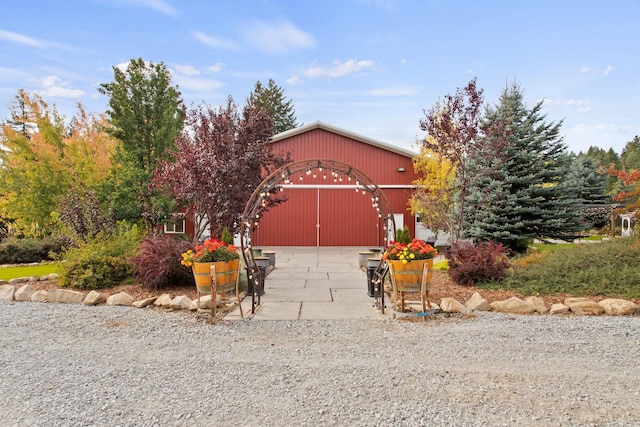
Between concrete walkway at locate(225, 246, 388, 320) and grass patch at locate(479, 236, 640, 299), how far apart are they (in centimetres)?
249

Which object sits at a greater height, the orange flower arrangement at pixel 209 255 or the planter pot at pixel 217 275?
the orange flower arrangement at pixel 209 255

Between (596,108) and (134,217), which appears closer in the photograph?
(596,108)

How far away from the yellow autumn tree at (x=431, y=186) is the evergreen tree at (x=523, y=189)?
3.50 ft

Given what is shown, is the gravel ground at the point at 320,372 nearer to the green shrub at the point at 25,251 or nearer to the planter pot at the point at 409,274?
the planter pot at the point at 409,274

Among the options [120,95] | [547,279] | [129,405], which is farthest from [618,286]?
[120,95]

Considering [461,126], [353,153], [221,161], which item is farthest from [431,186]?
[221,161]

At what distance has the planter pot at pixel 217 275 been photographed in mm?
5184

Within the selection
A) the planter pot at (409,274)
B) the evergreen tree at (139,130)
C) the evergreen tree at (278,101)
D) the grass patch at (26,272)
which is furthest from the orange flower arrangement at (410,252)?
the evergreen tree at (278,101)

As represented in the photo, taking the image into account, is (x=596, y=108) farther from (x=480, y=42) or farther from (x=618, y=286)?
(x=618, y=286)

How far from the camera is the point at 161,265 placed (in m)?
6.50

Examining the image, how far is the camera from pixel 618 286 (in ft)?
20.3

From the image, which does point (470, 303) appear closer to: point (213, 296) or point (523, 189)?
point (213, 296)

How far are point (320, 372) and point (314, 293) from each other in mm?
3441

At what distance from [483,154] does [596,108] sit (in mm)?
4946
